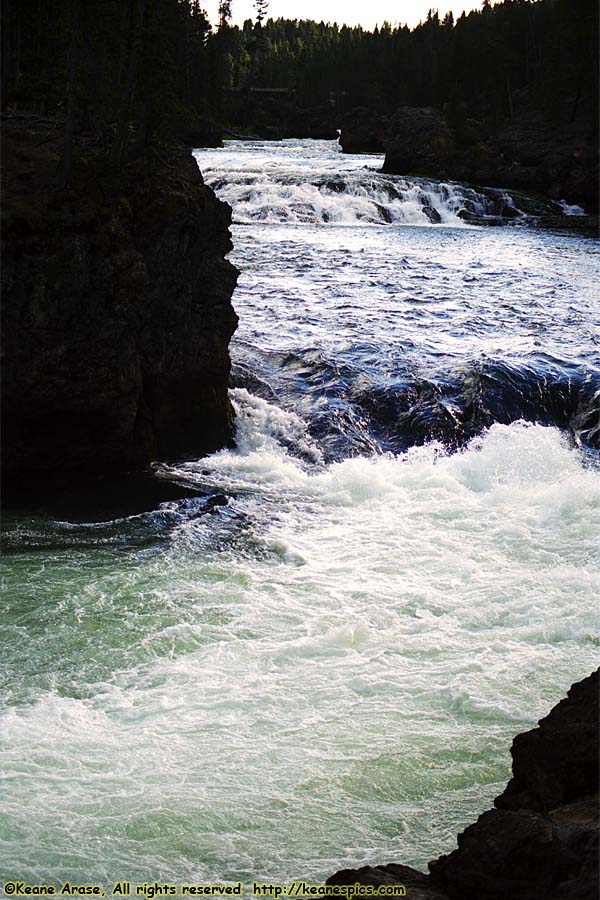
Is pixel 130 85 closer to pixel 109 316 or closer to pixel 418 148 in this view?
pixel 109 316

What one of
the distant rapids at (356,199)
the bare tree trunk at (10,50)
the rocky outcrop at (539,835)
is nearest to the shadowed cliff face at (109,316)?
the bare tree trunk at (10,50)

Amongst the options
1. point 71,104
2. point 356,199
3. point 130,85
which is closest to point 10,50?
point 130,85

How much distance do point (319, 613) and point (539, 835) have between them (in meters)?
5.96

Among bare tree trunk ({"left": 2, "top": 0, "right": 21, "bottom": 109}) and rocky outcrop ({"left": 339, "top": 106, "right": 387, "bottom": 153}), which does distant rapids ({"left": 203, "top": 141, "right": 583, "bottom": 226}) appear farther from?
rocky outcrop ({"left": 339, "top": 106, "right": 387, "bottom": 153})

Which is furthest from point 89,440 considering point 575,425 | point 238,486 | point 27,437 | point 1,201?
point 575,425

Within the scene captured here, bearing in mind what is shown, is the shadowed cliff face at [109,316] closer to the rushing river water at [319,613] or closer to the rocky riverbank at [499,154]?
the rushing river water at [319,613]

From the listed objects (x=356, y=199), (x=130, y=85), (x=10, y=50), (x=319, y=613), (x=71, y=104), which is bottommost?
(x=319, y=613)

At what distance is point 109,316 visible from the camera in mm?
14797

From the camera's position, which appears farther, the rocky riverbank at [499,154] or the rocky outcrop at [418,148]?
the rocky outcrop at [418,148]

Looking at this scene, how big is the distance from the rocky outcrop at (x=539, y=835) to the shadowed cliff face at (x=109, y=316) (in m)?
10.0

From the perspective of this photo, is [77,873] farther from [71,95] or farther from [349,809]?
[71,95]

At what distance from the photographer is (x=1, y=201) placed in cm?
1473

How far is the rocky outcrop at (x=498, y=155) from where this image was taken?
148 ft

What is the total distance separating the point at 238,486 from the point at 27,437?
3.32m
